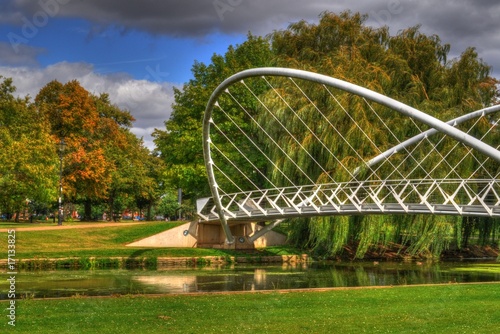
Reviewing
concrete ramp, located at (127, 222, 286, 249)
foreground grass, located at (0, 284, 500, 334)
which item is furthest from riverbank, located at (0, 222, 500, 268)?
foreground grass, located at (0, 284, 500, 334)

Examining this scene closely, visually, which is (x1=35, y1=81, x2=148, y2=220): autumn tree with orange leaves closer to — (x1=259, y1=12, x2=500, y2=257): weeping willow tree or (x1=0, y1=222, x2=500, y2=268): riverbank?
(x1=0, y1=222, x2=500, y2=268): riverbank

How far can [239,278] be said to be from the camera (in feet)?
105

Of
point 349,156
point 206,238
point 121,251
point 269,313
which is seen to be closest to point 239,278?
point 121,251

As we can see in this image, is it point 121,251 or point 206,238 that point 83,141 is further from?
point 121,251

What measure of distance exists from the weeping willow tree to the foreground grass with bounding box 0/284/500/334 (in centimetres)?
1548

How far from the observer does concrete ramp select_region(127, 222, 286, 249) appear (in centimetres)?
4597

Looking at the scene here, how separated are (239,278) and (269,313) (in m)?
13.2

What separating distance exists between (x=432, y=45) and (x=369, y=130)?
30.8 ft

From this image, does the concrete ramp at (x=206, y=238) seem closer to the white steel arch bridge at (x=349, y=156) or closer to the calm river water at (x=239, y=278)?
the white steel arch bridge at (x=349, y=156)

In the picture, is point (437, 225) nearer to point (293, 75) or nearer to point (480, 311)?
point (293, 75)

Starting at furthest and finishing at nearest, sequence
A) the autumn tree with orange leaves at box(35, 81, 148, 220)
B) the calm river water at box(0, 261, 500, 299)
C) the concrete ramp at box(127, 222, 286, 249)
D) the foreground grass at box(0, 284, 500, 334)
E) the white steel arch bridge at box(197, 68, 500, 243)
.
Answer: the autumn tree with orange leaves at box(35, 81, 148, 220) → the concrete ramp at box(127, 222, 286, 249) → the white steel arch bridge at box(197, 68, 500, 243) → the calm river water at box(0, 261, 500, 299) → the foreground grass at box(0, 284, 500, 334)

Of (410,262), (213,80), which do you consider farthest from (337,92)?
(213,80)

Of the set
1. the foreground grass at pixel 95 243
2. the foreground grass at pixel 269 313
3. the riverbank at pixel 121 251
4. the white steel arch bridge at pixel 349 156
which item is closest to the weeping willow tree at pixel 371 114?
the white steel arch bridge at pixel 349 156

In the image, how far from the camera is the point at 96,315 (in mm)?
18062
